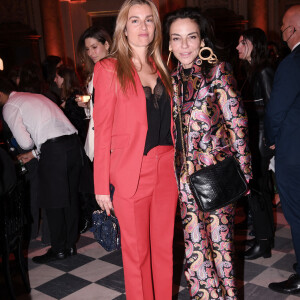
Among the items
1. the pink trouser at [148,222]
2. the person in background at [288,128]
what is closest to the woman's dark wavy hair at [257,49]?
the person in background at [288,128]

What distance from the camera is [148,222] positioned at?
2172 mm

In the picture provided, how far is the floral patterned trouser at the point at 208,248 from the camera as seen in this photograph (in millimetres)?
2082

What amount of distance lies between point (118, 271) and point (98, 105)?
1713 millimetres

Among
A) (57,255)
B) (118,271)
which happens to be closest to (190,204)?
(118,271)

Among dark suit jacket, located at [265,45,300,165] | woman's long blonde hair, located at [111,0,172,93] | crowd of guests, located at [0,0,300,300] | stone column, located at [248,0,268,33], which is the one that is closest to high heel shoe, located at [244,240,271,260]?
dark suit jacket, located at [265,45,300,165]

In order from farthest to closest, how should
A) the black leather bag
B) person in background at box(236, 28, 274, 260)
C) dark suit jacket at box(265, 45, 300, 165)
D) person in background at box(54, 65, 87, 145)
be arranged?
person in background at box(54, 65, 87, 145)
person in background at box(236, 28, 274, 260)
dark suit jacket at box(265, 45, 300, 165)
the black leather bag

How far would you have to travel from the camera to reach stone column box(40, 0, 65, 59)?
995 centimetres

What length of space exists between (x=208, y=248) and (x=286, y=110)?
1.03 meters

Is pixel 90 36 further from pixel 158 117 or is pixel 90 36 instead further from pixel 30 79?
pixel 158 117

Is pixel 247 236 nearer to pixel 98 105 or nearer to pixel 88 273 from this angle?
pixel 88 273

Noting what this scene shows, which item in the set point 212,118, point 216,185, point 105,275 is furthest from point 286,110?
point 105,275

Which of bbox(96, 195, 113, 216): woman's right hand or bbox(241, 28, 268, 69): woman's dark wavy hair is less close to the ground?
bbox(241, 28, 268, 69): woman's dark wavy hair

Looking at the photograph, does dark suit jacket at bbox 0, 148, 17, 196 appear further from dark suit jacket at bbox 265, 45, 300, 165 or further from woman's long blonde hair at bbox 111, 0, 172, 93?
dark suit jacket at bbox 265, 45, 300, 165

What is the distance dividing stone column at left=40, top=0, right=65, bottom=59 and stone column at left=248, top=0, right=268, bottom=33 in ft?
16.4
